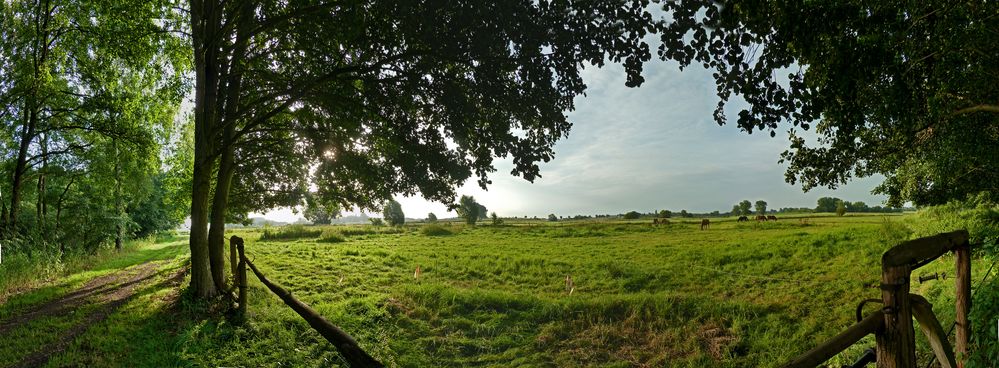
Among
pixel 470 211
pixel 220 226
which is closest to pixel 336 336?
pixel 220 226

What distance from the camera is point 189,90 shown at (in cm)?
1600

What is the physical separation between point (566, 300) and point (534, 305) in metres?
1.08

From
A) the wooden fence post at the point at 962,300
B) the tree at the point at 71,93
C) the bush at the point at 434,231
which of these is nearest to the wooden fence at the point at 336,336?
the wooden fence post at the point at 962,300

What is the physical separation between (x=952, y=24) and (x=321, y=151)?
522 inches

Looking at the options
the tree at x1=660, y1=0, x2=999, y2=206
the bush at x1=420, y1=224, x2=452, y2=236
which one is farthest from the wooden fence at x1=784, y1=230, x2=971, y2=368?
the bush at x1=420, y1=224, x2=452, y2=236

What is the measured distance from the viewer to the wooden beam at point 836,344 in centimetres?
223

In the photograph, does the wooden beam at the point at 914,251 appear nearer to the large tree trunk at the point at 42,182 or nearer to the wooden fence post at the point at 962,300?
the wooden fence post at the point at 962,300

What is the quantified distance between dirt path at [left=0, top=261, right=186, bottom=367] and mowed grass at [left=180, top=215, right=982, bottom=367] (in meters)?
2.53

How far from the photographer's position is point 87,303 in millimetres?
11516

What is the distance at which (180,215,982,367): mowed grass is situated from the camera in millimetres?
10430

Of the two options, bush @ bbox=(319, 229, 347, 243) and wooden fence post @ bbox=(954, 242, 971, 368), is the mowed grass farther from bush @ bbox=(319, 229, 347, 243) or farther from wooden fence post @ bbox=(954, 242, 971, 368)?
wooden fence post @ bbox=(954, 242, 971, 368)

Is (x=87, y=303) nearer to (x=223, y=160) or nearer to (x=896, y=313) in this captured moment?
(x=223, y=160)

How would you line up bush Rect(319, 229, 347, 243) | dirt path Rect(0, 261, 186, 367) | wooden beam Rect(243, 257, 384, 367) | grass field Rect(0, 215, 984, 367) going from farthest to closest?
bush Rect(319, 229, 347, 243)
grass field Rect(0, 215, 984, 367)
dirt path Rect(0, 261, 186, 367)
wooden beam Rect(243, 257, 384, 367)

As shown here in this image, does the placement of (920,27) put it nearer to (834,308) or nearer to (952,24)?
(952,24)
